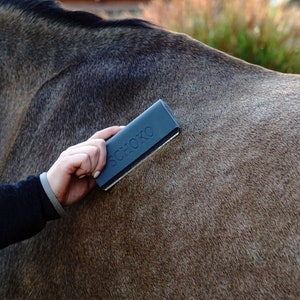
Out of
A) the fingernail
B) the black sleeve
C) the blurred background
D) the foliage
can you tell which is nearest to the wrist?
the black sleeve

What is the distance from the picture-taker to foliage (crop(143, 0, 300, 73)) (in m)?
5.13

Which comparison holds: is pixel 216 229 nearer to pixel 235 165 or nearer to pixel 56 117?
pixel 235 165

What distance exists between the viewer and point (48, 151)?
2.55 meters

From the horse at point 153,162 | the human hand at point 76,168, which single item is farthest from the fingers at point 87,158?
the horse at point 153,162

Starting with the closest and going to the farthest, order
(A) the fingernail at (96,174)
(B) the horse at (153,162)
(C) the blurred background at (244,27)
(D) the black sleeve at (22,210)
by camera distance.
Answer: (B) the horse at (153,162) → (D) the black sleeve at (22,210) → (A) the fingernail at (96,174) → (C) the blurred background at (244,27)

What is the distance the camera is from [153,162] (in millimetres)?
2230

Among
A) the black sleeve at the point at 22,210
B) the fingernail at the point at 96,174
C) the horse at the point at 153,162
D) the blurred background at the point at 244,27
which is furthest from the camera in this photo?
the blurred background at the point at 244,27

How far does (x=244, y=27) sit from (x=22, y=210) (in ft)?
12.0

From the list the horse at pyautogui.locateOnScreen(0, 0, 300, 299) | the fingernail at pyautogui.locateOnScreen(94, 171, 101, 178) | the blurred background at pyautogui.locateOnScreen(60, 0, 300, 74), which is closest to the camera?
the horse at pyautogui.locateOnScreen(0, 0, 300, 299)

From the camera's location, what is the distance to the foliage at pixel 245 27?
16.8 feet

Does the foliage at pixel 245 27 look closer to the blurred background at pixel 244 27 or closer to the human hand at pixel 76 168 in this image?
the blurred background at pixel 244 27

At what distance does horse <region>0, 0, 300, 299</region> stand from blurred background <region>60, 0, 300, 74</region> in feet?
7.93

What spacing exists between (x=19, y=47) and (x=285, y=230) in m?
1.53

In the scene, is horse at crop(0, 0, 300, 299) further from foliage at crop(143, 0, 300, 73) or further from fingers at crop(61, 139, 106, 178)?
foliage at crop(143, 0, 300, 73)
